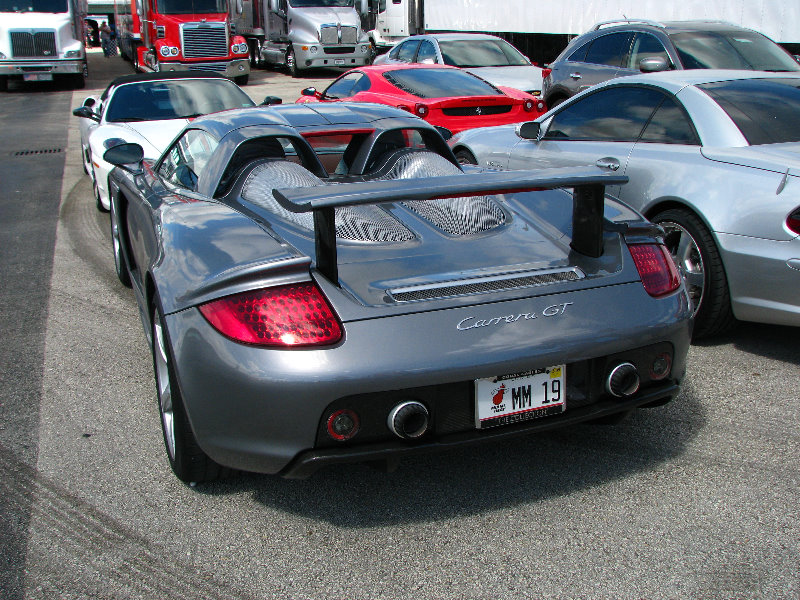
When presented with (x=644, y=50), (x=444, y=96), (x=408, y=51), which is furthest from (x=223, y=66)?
(x=644, y=50)

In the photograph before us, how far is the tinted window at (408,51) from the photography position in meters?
13.6

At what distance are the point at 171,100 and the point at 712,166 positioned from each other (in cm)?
601

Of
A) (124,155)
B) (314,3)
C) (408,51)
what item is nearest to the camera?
(124,155)

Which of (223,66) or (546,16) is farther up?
(546,16)

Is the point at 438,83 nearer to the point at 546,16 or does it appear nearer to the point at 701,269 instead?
the point at 701,269

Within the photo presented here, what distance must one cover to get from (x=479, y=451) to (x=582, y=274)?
888 millimetres

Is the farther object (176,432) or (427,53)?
(427,53)

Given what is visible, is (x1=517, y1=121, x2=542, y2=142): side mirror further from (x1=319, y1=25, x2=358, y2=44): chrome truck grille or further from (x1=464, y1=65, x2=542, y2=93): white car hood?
(x1=319, y1=25, x2=358, y2=44): chrome truck grille

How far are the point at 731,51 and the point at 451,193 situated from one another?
22.7 feet

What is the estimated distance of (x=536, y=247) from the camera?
10.3 feet

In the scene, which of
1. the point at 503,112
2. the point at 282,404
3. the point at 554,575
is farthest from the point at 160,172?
the point at 503,112

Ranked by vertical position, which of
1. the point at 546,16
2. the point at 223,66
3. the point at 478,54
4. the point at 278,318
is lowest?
the point at 278,318

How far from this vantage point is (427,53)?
13.2 meters

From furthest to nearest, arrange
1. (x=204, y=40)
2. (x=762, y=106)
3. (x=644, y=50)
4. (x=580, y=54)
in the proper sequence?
1. (x=204, y=40)
2. (x=580, y=54)
3. (x=644, y=50)
4. (x=762, y=106)
